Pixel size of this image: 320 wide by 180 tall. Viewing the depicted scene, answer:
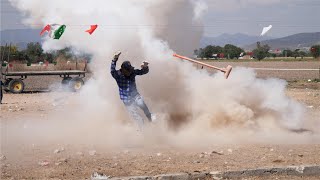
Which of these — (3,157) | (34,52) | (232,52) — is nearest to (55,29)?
(3,157)

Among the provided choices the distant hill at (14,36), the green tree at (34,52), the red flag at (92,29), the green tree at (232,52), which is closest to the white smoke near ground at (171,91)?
the red flag at (92,29)

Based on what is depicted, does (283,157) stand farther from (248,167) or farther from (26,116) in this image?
(26,116)

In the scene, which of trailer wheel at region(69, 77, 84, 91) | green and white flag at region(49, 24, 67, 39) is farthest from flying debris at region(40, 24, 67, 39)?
trailer wheel at region(69, 77, 84, 91)

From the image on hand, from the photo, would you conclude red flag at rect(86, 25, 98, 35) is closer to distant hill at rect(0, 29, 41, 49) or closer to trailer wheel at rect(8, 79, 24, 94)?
distant hill at rect(0, 29, 41, 49)

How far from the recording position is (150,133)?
32.6ft

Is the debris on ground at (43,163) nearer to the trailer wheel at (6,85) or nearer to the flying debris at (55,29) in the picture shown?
the flying debris at (55,29)

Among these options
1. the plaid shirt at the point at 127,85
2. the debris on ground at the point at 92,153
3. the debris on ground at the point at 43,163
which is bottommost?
the debris on ground at the point at 43,163

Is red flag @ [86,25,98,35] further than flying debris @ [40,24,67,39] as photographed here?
No

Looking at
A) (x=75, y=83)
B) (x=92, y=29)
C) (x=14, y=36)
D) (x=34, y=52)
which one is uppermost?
(x=14, y=36)

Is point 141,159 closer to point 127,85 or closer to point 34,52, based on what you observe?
point 127,85

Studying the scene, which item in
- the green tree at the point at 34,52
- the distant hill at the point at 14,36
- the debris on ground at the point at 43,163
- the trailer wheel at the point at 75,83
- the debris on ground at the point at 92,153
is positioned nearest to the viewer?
the debris on ground at the point at 43,163

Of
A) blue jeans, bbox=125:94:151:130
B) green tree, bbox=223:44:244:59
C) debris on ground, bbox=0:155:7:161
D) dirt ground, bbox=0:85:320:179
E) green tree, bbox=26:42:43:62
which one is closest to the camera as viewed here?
dirt ground, bbox=0:85:320:179

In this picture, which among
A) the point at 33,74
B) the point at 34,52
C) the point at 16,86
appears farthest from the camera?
the point at 34,52

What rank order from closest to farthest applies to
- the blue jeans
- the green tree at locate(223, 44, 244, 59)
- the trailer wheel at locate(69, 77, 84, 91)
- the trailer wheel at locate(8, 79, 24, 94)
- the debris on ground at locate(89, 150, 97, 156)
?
the debris on ground at locate(89, 150, 97, 156) < the blue jeans < the trailer wheel at locate(8, 79, 24, 94) < the trailer wheel at locate(69, 77, 84, 91) < the green tree at locate(223, 44, 244, 59)
